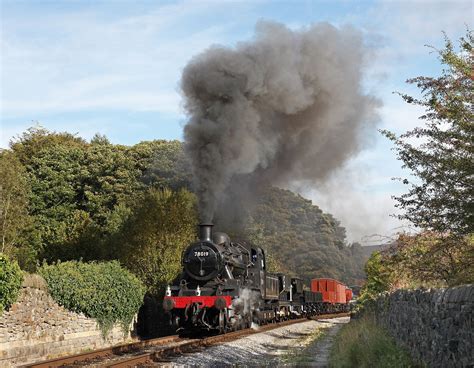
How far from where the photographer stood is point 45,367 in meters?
11.9

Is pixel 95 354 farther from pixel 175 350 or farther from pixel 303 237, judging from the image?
pixel 303 237

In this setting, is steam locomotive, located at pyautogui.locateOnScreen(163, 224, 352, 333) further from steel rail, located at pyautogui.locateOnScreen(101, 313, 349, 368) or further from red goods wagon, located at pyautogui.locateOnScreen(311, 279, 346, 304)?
red goods wagon, located at pyautogui.locateOnScreen(311, 279, 346, 304)

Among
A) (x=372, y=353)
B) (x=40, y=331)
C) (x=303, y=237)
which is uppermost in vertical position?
(x=303, y=237)

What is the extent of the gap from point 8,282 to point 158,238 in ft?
37.1

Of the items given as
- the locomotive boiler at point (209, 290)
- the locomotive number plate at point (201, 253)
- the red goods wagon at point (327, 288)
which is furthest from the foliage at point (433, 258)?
the red goods wagon at point (327, 288)

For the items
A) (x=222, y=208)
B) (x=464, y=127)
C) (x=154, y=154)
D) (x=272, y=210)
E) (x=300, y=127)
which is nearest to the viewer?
(x=464, y=127)

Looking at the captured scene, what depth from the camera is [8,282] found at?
13.1m

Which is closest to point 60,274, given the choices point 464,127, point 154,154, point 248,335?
point 248,335

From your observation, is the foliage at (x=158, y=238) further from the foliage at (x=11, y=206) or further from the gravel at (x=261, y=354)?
the foliage at (x=11, y=206)

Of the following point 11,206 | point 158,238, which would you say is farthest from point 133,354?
point 11,206

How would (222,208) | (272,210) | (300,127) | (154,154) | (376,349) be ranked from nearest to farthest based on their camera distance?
(376,349)
(300,127)
(222,208)
(154,154)
(272,210)

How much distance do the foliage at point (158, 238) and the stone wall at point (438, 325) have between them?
13310 mm

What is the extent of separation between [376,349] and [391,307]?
2.65 meters

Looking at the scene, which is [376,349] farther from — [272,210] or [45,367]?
[272,210]
